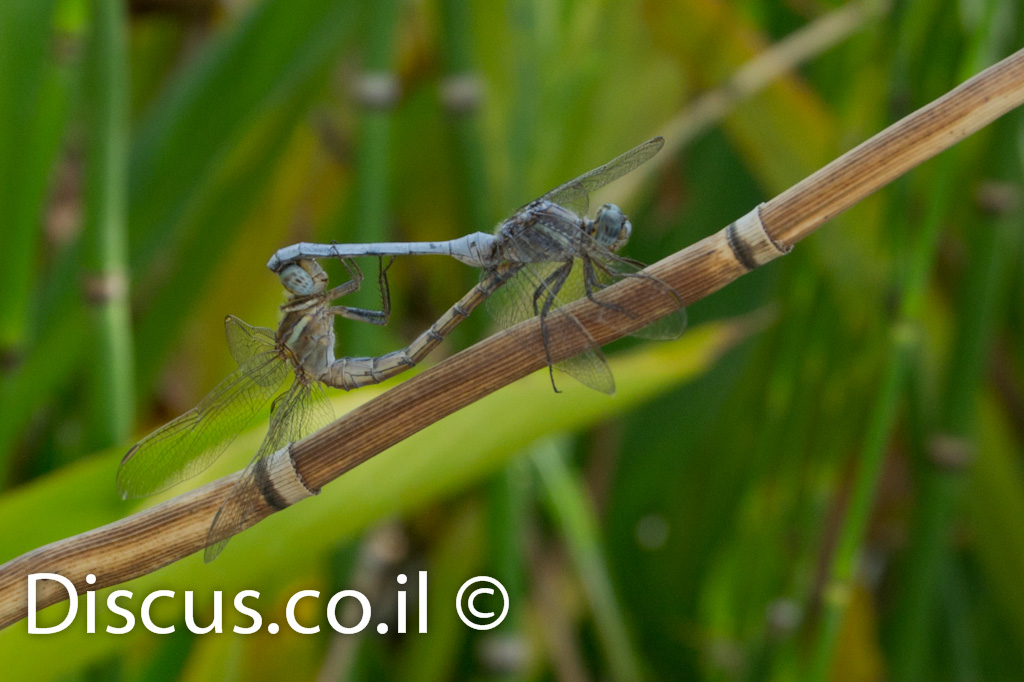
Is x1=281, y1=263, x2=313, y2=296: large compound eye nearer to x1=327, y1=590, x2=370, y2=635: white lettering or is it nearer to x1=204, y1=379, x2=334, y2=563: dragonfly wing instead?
x1=204, y1=379, x2=334, y2=563: dragonfly wing

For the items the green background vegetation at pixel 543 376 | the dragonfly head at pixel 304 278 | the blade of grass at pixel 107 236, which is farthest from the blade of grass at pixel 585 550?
the dragonfly head at pixel 304 278

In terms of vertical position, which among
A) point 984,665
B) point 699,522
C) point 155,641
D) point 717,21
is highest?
point 717,21

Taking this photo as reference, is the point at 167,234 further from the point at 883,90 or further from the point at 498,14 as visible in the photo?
the point at 883,90

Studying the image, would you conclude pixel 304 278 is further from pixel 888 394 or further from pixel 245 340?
pixel 888 394

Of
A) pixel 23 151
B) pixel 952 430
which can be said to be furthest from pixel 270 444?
pixel 952 430

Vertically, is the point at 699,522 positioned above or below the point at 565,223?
above

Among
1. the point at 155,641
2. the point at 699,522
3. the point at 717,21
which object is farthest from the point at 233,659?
the point at 717,21

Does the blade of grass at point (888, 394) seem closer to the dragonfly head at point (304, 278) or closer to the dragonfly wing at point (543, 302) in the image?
the dragonfly wing at point (543, 302)
